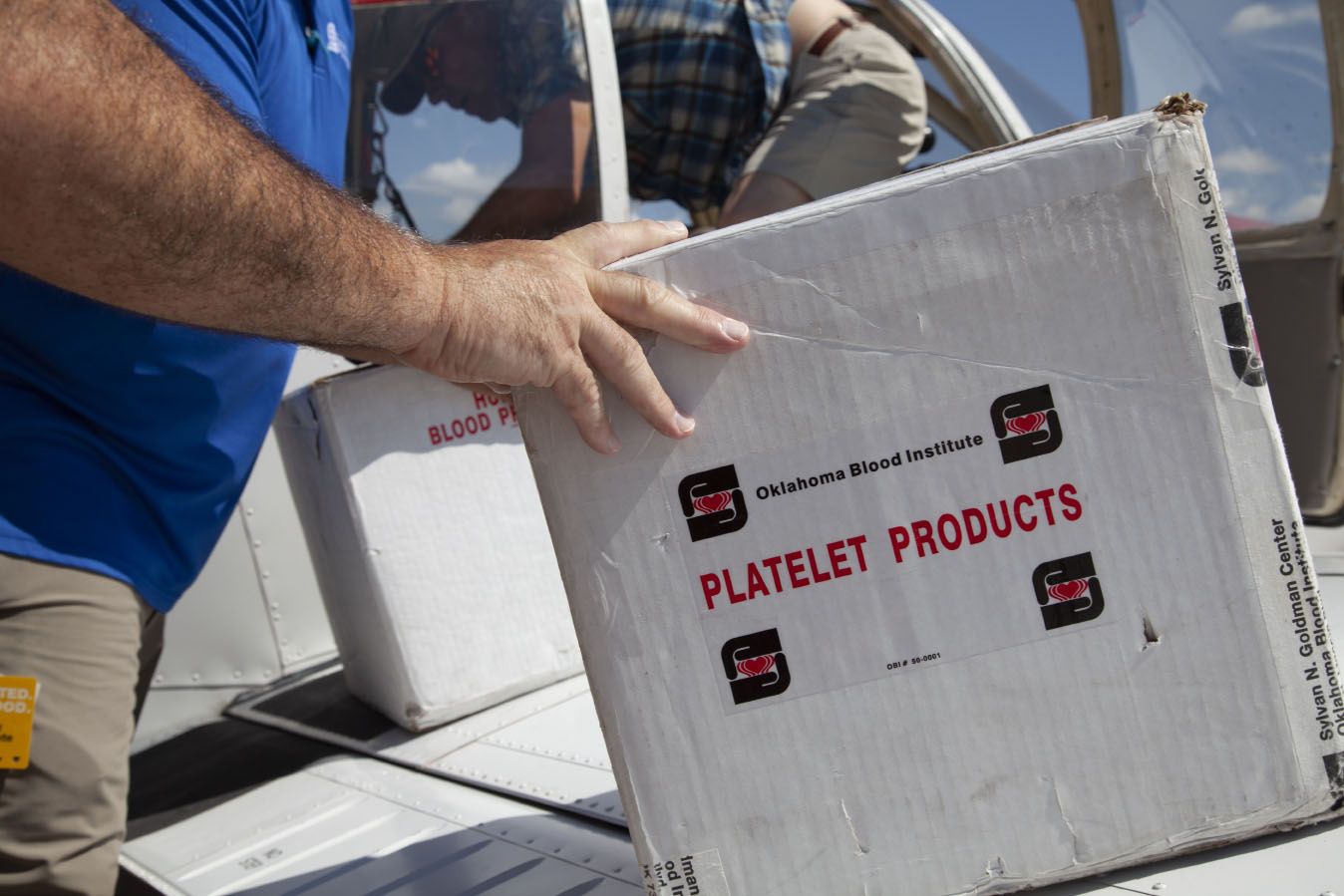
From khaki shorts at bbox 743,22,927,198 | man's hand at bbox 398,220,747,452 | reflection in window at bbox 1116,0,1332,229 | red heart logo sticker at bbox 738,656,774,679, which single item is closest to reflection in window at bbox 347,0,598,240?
khaki shorts at bbox 743,22,927,198

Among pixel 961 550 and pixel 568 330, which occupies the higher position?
pixel 568 330

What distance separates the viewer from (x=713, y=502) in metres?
0.94

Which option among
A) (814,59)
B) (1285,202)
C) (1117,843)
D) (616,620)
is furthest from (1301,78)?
(616,620)

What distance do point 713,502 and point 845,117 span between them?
70.5 inches

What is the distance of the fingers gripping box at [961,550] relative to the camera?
2.90 feet

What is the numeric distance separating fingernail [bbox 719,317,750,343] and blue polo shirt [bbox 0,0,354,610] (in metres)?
0.57

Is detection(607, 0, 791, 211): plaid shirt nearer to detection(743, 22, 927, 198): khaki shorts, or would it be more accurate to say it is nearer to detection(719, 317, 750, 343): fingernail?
detection(743, 22, 927, 198): khaki shorts

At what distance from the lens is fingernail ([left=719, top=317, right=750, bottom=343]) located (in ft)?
2.96

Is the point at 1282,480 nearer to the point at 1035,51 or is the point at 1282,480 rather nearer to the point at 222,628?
the point at 1035,51

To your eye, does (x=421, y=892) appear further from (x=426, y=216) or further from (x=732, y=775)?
(x=426, y=216)

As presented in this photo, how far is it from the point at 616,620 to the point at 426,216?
5.72 ft

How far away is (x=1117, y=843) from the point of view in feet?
3.02

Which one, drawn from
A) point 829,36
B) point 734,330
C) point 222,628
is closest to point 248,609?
point 222,628

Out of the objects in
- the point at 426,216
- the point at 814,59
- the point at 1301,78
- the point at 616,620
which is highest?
the point at 814,59
